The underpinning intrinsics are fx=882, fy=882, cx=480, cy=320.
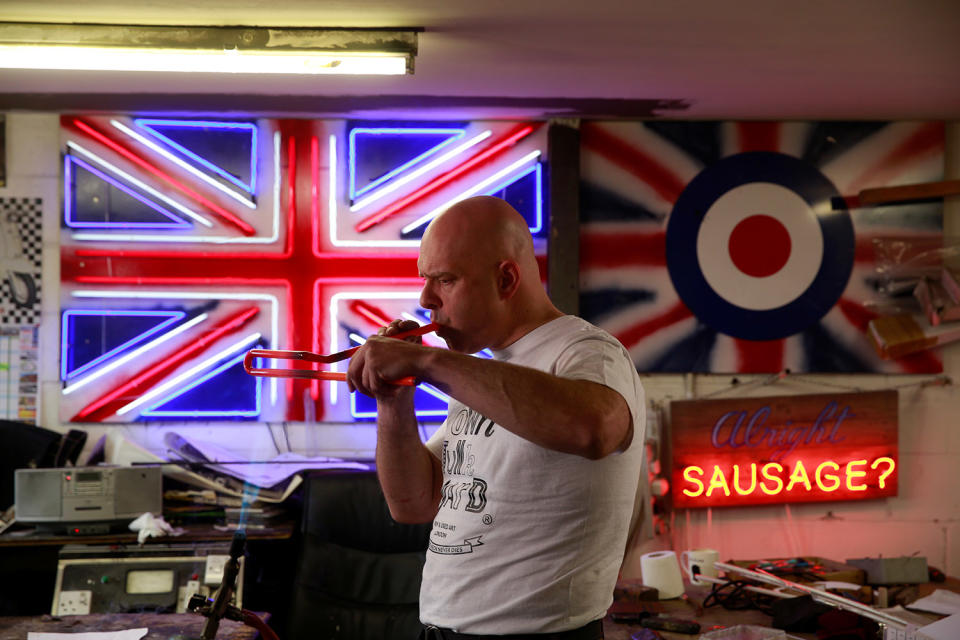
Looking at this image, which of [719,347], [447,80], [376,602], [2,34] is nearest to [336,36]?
[447,80]

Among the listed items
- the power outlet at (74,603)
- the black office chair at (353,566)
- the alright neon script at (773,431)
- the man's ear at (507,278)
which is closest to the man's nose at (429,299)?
the man's ear at (507,278)

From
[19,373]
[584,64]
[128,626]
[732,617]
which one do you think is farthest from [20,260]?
[732,617]

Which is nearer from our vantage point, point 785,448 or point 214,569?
point 214,569

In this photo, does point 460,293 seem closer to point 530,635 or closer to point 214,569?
point 530,635

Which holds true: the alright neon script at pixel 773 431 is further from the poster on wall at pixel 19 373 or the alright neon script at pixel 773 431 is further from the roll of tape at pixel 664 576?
the poster on wall at pixel 19 373

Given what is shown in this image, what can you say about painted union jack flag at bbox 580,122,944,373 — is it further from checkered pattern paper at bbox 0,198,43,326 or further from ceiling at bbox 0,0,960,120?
checkered pattern paper at bbox 0,198,43,326

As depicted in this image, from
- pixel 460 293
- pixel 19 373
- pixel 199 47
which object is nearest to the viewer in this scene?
pixel 460 293

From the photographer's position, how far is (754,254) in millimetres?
4219

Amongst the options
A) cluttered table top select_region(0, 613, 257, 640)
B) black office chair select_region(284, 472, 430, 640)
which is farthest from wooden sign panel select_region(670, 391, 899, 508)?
cluttered table top select_region(0, 613, 257, 640)

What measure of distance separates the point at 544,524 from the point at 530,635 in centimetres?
19

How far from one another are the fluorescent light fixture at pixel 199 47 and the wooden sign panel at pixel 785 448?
6.94ft

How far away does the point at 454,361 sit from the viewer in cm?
140

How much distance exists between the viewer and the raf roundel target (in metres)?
4.21

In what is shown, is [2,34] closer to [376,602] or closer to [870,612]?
[376,602]
